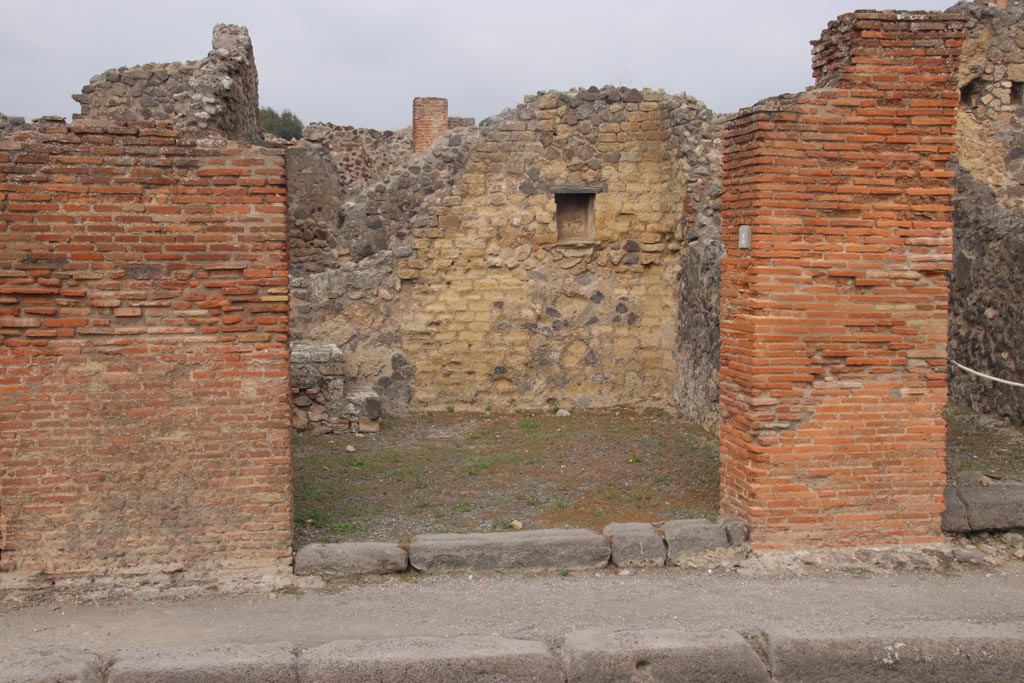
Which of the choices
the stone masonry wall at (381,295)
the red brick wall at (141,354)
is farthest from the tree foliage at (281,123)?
the red brick wall at (141,354)

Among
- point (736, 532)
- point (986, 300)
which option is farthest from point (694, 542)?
point (986, 300)

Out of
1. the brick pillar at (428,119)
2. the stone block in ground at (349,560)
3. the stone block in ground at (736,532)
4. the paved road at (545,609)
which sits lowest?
the paved road at (545,609)

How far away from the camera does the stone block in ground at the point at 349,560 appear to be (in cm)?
594

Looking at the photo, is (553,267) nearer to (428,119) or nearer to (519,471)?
(519,471)

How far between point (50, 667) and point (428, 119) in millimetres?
17943

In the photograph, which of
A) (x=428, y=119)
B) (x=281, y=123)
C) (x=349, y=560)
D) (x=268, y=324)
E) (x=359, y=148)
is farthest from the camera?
(x=281, y=123)

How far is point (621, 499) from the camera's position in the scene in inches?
297

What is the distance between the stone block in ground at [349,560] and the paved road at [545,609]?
0.11m

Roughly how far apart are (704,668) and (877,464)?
2.09m

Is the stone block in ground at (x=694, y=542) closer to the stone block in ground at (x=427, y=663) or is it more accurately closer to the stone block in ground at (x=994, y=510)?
the stone block in ground at (x=427, y=663)

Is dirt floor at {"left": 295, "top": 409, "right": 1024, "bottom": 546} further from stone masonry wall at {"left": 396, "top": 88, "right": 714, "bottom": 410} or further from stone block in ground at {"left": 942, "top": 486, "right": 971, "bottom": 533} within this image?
stone block in ground at {"left": 942, "top": 486, "right": 971, "bottom": 533}

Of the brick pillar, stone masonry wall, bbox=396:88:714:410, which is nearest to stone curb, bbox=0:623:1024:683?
stone masonry wall, bbox=396:88:714:410

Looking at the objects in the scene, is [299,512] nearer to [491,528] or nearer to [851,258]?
[491,528]

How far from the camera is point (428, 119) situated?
21391 mm
